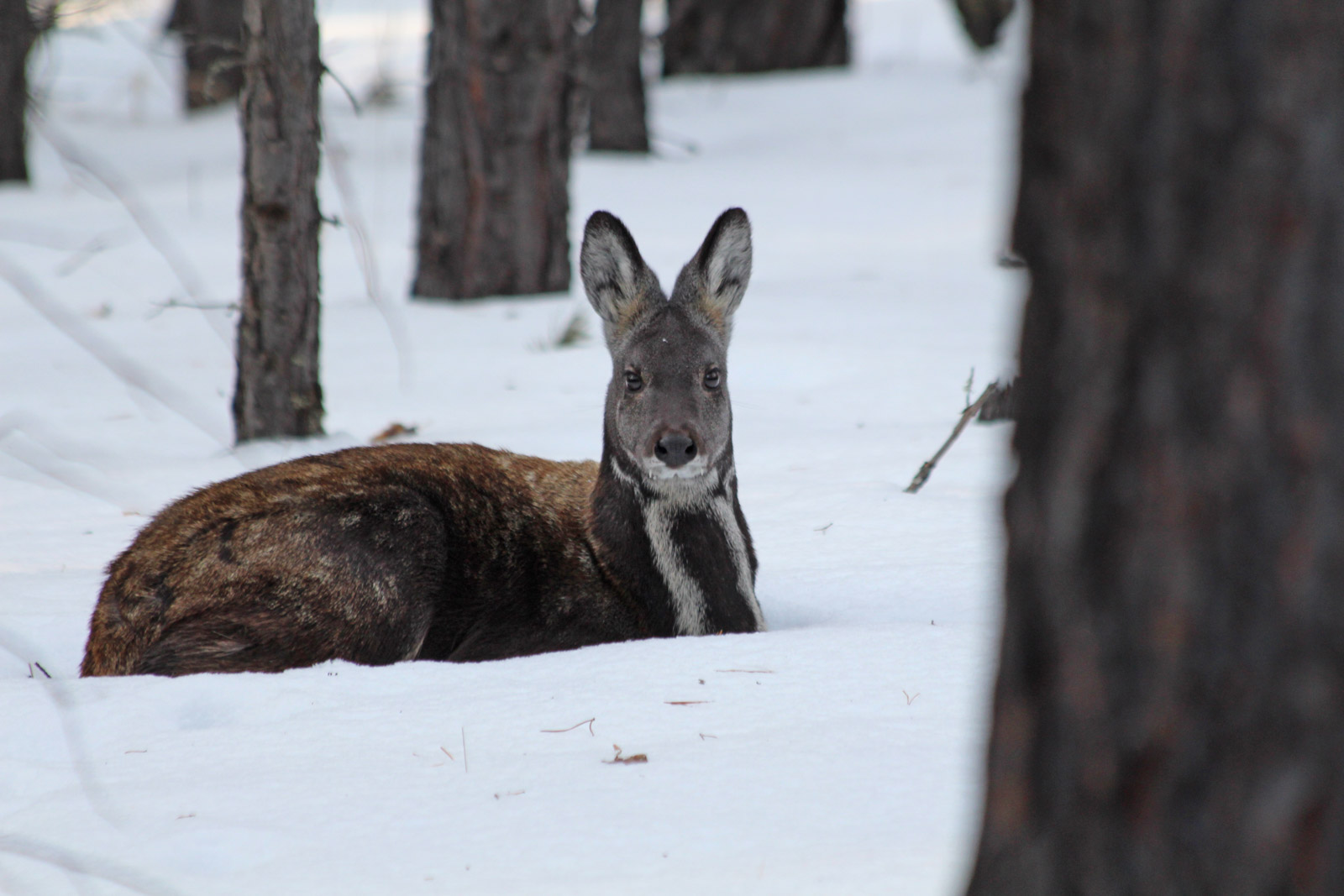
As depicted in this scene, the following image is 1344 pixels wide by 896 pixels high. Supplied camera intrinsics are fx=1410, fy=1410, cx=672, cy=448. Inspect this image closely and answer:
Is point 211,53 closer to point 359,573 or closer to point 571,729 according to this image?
point 359,573

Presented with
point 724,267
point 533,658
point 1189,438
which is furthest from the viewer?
point 724,267

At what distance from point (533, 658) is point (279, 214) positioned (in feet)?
12.0

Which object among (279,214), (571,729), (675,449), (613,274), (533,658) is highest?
(279,214)

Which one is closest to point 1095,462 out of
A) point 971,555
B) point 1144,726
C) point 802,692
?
point 1144,726

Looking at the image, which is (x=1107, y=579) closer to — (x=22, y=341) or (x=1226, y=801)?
(x=1226, y=801)

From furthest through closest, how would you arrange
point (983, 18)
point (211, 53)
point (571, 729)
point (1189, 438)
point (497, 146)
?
point (983, 18) < point (211, 53) < point (497, 146) < point (571, 729) < point (1189, 438)

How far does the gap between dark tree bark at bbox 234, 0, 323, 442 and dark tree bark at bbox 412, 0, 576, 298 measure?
13.7ft

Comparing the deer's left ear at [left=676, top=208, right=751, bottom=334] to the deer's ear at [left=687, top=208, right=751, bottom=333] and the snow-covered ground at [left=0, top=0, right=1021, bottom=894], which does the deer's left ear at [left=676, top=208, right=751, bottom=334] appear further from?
the snow-covered ground at [left=0, top=0, right=1021, bottom=894]

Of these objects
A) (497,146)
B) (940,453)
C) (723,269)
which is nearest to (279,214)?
(723,269)

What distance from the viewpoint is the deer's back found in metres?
4.74

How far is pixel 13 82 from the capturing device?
1411cm

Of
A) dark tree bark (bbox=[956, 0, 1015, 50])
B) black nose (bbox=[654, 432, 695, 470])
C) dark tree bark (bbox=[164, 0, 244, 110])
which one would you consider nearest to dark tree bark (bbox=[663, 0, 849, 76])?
dark tree bark (bbox=[956, 0, 1015, 50])

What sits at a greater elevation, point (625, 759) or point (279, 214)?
point (279, 214)

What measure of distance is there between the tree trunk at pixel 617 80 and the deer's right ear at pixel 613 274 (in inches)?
430
